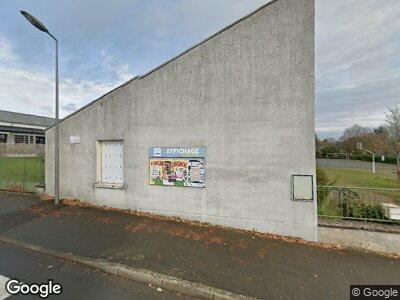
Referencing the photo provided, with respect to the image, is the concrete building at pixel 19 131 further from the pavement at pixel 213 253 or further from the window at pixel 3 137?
the pavement at pixel 213 253

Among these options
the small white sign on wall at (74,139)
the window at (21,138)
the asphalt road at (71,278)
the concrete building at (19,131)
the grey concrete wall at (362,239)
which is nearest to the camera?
the asphalt road at (71,278)

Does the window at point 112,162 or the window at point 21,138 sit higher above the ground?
the window at point 21,138

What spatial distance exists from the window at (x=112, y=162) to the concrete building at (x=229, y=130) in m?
0.04

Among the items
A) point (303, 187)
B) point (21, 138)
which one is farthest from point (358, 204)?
point (21, 138)

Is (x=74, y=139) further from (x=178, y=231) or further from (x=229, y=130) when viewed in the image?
(x=229, y=130)

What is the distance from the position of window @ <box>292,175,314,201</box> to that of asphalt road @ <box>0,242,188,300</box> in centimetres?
341

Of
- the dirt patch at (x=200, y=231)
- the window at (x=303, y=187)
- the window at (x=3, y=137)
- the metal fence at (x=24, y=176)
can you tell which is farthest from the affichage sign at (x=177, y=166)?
the window at (x=3, y=137)

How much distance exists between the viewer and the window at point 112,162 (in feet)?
26.2

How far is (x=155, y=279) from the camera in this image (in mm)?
4020

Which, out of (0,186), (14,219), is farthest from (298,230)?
(0,186)

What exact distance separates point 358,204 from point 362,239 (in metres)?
0.91

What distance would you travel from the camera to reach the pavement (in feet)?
13.1

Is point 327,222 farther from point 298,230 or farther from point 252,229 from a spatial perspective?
point 252,229

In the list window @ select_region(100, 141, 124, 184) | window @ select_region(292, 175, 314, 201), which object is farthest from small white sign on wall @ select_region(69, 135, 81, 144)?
window @ select_region(292, 175, 314, 201)
